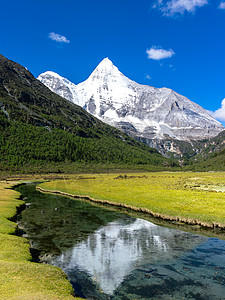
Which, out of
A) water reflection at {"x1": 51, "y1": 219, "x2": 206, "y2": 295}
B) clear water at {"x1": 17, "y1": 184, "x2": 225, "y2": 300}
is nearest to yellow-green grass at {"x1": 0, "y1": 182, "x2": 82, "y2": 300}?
clear water at {"x1": 17, "y1": 184, "x2": 225, "y2": 300}

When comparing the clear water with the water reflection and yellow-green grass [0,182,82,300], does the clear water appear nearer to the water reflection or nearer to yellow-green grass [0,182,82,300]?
the water reflection

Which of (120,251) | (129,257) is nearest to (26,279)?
(129,257)

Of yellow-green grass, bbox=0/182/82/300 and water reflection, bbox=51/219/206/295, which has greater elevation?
yellow-green grass, bbox=0/182/82/300

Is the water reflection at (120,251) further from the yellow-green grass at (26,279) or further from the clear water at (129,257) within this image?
the yellow-green grass at (26,279)

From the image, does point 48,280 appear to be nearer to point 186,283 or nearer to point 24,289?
point 24,289

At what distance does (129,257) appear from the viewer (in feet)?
106

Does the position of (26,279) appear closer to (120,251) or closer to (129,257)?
(129,257)

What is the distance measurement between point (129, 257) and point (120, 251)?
2.81 metres

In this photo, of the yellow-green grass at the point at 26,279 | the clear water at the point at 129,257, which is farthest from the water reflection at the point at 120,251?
the yellow-green grass at the point at 26,279

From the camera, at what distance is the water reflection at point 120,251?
27.8 metres

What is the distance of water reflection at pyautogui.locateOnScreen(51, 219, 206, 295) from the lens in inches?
1095

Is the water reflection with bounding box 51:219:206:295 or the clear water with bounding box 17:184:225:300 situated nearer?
the clear water with bounding box 17:184:225:300

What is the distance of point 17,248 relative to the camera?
30.8 meters

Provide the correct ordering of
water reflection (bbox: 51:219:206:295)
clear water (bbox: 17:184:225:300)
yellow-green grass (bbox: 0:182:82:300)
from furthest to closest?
water reflection (bbox: 51:219:206:295) < clear water (bbox: 17:184:225:300) < yellow-green grass (bbox: 0:182:82:300)
